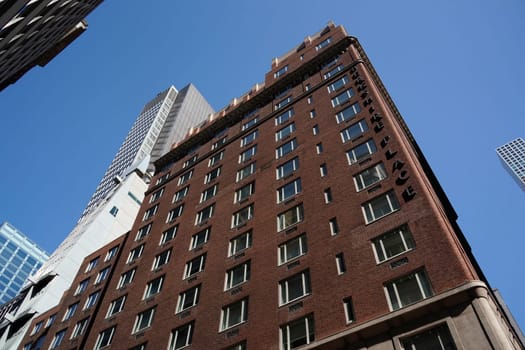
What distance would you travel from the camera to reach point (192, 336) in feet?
106

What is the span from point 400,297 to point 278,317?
7864mm

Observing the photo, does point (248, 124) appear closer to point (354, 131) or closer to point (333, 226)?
point (354, 131)

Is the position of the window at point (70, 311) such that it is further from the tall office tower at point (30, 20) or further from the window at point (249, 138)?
the window at point (249, 138)

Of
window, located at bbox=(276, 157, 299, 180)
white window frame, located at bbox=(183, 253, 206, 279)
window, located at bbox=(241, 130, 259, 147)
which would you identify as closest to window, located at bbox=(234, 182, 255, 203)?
window, located at bbox=(276, 157, 299, 180)

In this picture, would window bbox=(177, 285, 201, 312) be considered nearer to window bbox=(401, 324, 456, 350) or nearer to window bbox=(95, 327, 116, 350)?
window bbox=(95, 327, 116, 350)

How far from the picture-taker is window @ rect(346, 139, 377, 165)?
36625 mm

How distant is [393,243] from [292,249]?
7.90 m

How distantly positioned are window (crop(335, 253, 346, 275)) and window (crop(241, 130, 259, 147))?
26612mm

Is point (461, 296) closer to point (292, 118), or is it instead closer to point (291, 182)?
point (291, 182)

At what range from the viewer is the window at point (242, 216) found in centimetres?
3984

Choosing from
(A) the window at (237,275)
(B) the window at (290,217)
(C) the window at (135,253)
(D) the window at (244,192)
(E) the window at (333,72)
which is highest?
(E) the window at (333,72)

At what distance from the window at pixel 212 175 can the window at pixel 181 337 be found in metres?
20.7

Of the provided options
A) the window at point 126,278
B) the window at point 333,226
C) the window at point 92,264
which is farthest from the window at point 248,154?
the window at point 92,264

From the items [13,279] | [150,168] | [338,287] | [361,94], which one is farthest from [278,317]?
[13,279]
